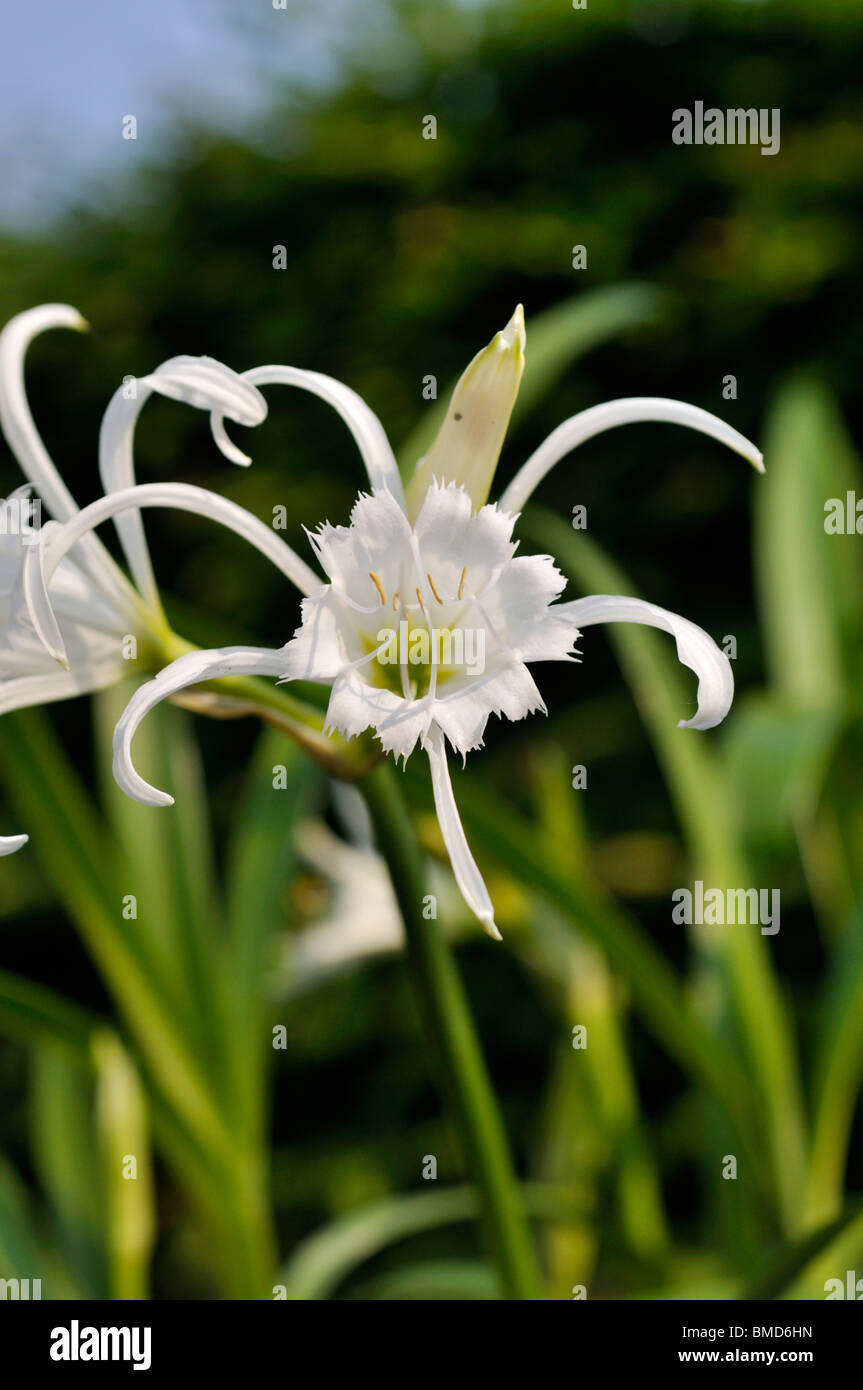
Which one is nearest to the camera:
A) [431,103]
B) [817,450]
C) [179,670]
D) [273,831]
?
[179,670]

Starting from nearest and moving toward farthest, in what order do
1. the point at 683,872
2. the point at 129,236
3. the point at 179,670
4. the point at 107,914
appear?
the point at 179,670
the point at 107,914
the point at 683,872
the point at 129,236

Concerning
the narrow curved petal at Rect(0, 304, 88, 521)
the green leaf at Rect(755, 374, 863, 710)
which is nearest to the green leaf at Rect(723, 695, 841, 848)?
the green leaf at Rect(755, 374, 863, 710)

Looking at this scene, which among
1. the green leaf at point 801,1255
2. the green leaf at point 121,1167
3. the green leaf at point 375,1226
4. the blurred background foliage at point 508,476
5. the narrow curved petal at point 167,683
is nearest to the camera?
the narrow curved petal at point 167,683

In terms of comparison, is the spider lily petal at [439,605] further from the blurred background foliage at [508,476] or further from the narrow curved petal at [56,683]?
the blurred background foliage at [508,476]

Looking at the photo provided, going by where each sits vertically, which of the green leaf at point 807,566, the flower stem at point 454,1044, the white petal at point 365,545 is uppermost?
the green leaf at point 807,566

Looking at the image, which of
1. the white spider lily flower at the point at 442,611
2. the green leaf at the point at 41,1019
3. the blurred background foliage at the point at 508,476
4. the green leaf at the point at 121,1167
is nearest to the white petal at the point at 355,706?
Result: the white spider lily flower at the point at 442,611

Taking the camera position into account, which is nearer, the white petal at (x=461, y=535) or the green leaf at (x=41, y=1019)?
the white petal at (x=461, y=535)

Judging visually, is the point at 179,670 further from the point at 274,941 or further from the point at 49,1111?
the point at 49,1111
